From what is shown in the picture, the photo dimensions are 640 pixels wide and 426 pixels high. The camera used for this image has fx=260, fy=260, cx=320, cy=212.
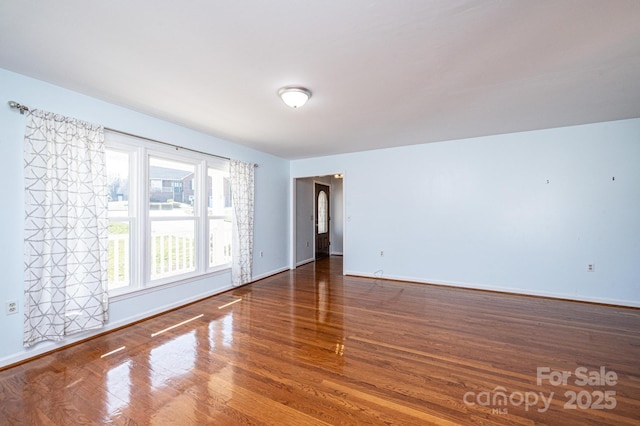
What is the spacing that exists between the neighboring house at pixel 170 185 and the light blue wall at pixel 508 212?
2.98 m

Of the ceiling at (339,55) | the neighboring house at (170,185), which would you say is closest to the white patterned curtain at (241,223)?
the neighboring house at (170,185)

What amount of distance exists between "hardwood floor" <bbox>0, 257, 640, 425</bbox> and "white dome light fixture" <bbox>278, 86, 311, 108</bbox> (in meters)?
2.40

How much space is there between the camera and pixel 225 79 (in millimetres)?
2381

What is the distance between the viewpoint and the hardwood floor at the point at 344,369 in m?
1.66

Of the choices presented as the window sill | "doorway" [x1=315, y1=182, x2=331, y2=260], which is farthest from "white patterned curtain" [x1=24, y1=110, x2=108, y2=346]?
"doorway" [x1=315, y1=182, x2=331, y2=260]

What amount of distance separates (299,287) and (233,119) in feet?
9.45

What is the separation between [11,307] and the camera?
2244 mm

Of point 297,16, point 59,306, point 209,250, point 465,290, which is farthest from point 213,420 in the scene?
point 465,290

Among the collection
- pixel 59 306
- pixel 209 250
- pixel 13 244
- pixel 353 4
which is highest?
pixel 353 4

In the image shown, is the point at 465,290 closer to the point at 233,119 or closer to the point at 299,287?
the point at 299,287

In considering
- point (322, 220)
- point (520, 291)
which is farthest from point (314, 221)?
point (520, 291)

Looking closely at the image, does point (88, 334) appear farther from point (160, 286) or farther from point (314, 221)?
point (314, 221)

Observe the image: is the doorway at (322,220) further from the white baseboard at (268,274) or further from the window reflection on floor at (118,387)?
the window reflection on floor at (118,387)

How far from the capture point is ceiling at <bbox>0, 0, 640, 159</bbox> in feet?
5.23
